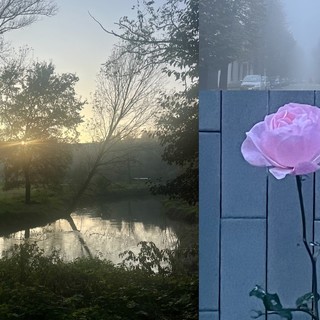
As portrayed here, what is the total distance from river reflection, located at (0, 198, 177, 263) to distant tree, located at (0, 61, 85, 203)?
17cm

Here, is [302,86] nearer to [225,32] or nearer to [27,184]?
[225,32]

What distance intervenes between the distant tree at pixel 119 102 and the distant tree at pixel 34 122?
9 cm

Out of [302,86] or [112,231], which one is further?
[112,231]

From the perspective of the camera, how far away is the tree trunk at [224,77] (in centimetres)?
184

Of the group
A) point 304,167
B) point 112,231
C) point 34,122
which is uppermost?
point 34,122

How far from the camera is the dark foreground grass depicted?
218 centimetres

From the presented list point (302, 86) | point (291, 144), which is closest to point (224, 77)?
point (302, 86)

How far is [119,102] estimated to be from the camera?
219 centimetres

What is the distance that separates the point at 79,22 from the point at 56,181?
1.84 feet

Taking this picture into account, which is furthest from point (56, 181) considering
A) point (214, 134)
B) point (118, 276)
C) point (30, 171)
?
point (214, 134)

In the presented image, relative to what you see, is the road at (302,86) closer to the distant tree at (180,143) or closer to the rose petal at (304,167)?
the distant tree at (180,143)

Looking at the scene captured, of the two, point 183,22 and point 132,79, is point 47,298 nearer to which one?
point 132,79

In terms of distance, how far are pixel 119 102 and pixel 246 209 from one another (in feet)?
2.17

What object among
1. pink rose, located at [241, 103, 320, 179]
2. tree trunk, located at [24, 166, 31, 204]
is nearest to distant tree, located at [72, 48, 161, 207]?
tree trunk, located at [24, 166, 31, 204]
